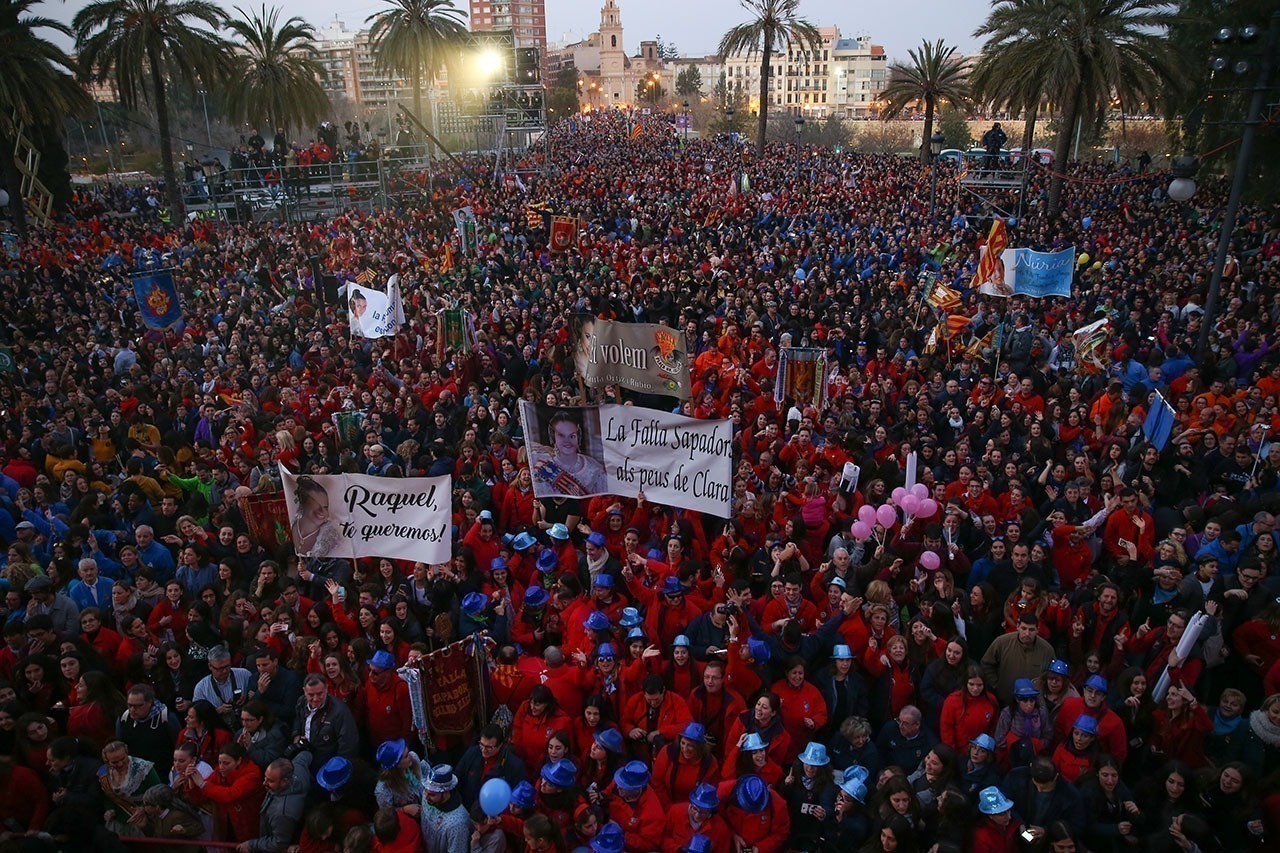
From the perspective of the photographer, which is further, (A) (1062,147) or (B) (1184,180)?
(A) (1062,147)

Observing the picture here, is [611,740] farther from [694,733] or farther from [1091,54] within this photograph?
[1091,54]

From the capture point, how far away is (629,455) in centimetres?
780

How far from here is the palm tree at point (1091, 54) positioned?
21.1 m

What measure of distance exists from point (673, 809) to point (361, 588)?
3.18 m

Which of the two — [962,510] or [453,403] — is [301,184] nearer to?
[453,403]

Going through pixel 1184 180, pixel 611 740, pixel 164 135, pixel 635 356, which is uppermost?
pixel 164 135

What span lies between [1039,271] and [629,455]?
368 inches

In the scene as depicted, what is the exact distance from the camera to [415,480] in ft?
22.6

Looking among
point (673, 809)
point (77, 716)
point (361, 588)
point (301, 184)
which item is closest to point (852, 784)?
point (673, 809)

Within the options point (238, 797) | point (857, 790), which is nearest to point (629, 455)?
point (857, 790)

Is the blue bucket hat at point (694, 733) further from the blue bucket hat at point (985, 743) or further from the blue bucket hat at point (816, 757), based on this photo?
the blue bucket hat at point (985, 743)

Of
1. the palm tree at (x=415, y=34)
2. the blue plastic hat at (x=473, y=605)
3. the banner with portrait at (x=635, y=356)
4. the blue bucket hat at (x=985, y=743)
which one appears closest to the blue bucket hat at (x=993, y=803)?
the blue bucket hat at (x=985, y=743)

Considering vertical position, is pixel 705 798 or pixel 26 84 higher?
pixel 26 84

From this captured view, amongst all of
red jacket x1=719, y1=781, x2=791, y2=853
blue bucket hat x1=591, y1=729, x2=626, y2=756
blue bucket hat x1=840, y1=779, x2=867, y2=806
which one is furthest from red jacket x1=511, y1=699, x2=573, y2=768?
blue bucket hat x1=840, y1=779, x2=867, y2=806
